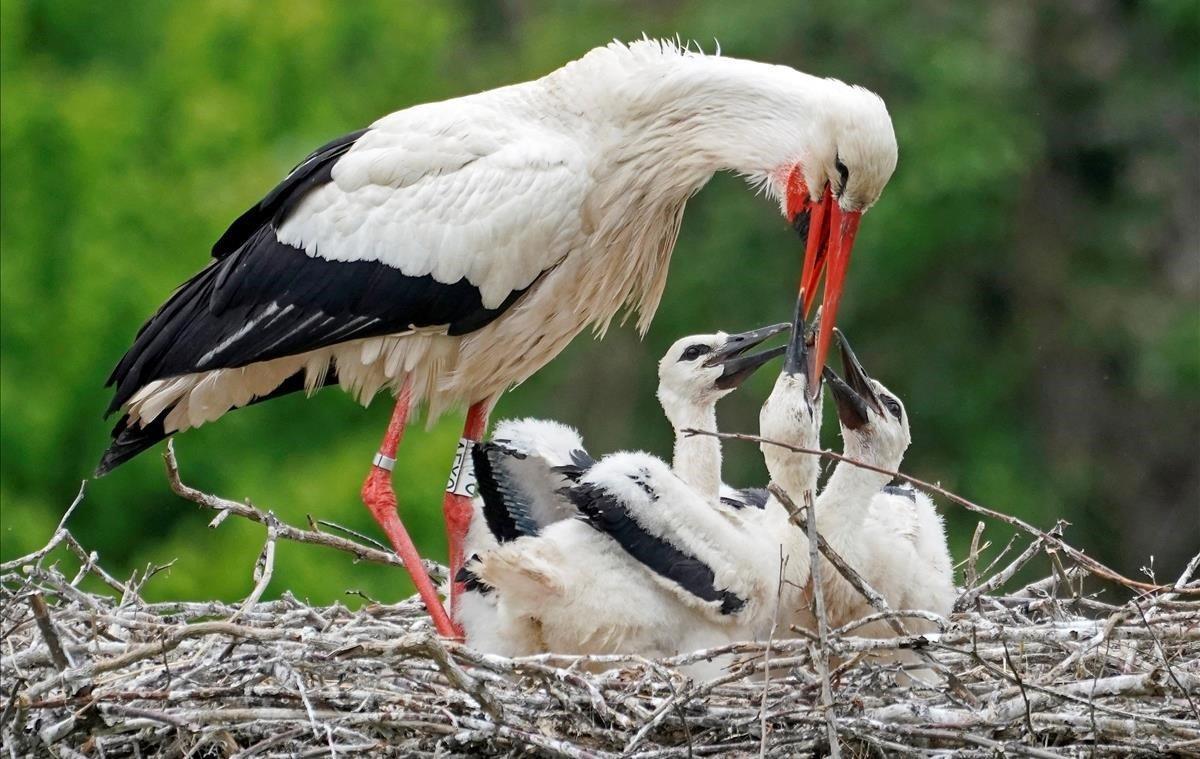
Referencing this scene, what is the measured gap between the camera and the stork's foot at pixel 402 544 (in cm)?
712

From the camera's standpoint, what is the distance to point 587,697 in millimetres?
5805

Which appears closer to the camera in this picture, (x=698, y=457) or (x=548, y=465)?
(x=548, y=465)

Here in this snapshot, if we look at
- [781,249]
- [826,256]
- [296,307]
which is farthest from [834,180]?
[781,249]

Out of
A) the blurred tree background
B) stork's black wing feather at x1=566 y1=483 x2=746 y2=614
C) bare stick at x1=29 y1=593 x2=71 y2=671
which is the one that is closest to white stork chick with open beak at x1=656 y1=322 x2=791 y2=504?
stork's black wing feather at x1=566 y1=483 x2=746 y2=614

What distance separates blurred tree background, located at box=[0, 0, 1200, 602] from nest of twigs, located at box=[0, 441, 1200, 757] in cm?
955

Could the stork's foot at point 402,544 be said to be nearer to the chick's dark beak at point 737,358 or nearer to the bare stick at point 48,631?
the chick's dark beak at point 737,358

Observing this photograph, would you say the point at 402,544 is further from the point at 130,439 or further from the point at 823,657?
the point at 823,657

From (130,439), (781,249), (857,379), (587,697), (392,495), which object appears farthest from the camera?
(781,249)

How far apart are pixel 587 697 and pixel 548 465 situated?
1.30m

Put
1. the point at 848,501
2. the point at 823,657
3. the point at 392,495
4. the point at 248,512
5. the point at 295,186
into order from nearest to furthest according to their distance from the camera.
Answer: the point at 823,657, the point at 848,501, the point at 248,512, the point at 295,186, the point at 392,495

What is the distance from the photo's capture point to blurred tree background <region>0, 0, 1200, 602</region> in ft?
52.6

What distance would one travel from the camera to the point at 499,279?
7.27m

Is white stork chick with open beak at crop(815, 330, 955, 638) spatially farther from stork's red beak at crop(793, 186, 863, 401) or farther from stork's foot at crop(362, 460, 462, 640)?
stork's foot at crop(362, 460, 462, 640)

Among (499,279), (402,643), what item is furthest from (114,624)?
(499,279)
